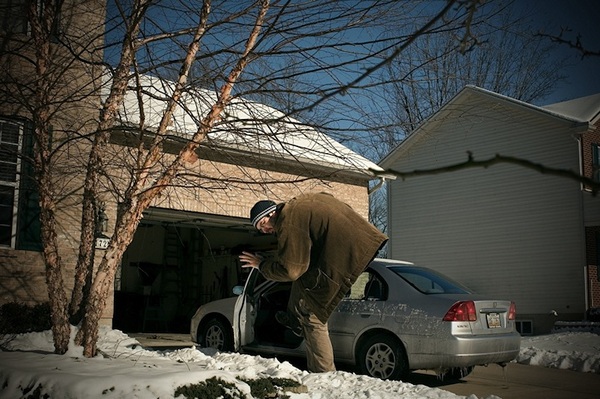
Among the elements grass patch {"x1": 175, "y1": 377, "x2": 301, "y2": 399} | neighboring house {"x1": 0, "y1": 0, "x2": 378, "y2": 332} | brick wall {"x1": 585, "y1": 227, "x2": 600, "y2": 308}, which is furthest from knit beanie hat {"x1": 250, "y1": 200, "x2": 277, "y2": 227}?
brick wall {"x1": 585, "y1": 227, "x2": 600, "y2": 308}

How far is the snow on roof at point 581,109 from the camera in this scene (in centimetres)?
2158

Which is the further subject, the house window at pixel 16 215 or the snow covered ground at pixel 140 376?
the house window at pixel 16 215

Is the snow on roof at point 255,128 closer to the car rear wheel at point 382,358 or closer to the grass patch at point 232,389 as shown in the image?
the grass patch at point 232,389

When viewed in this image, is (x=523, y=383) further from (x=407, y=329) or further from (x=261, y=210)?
(x=261, y=210)

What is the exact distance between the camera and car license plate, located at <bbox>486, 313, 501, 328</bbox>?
7770 mm

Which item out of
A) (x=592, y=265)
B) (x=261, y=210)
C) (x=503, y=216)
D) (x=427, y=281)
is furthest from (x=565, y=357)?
(x=503, y=216)

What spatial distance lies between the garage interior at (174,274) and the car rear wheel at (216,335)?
9.40 m

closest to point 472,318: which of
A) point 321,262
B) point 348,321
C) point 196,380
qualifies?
point 348,321

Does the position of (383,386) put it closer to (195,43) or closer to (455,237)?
(195,43)

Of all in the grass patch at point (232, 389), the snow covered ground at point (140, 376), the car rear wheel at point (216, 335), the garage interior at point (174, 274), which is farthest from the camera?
the garage interior at point (174, 274)

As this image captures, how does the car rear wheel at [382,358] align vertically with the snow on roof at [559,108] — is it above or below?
below

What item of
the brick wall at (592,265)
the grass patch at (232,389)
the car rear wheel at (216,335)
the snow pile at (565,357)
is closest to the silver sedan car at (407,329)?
the car rear wheel at (216,335)

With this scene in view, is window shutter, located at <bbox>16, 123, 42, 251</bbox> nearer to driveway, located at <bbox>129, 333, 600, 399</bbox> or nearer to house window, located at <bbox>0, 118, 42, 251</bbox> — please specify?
house window, located at <bbox>0, 118, 42, 251</bbox>

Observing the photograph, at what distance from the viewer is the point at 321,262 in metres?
6.07
